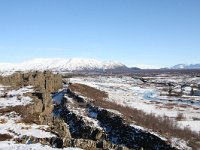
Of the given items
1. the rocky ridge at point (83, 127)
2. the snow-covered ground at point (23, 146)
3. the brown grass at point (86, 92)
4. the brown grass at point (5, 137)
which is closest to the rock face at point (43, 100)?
the rocky ridge at point (83, 127)

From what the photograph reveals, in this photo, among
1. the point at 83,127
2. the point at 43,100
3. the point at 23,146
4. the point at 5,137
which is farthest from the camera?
the point at 43,100

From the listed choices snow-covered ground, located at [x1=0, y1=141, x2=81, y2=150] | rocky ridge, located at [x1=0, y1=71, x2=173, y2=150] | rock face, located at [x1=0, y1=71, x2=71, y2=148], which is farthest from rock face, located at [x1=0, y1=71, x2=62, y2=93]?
snow-covered ground, located at [x1=0, y1=141, x2=81, y2=150]

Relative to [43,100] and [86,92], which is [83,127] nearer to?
[43,100]

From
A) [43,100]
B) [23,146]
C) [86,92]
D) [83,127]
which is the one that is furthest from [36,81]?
[23,146]

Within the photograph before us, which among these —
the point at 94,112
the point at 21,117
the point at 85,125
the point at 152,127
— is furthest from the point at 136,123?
the point at 21,117

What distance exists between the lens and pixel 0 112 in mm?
42031

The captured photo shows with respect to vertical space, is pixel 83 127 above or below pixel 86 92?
below

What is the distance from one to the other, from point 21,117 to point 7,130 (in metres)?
5.78

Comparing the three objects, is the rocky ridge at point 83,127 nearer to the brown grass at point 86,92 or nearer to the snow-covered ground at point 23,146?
the snow-covered ground at point 23,146

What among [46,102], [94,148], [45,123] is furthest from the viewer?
[46,102]

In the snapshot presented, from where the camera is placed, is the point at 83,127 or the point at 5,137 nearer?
the point at 5,137

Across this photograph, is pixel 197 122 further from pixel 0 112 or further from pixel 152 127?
pixel 0 112

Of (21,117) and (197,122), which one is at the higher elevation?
(21,117)

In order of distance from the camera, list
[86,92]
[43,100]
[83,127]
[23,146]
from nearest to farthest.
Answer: [23,146], [83,127], [43,100], [86,92]
